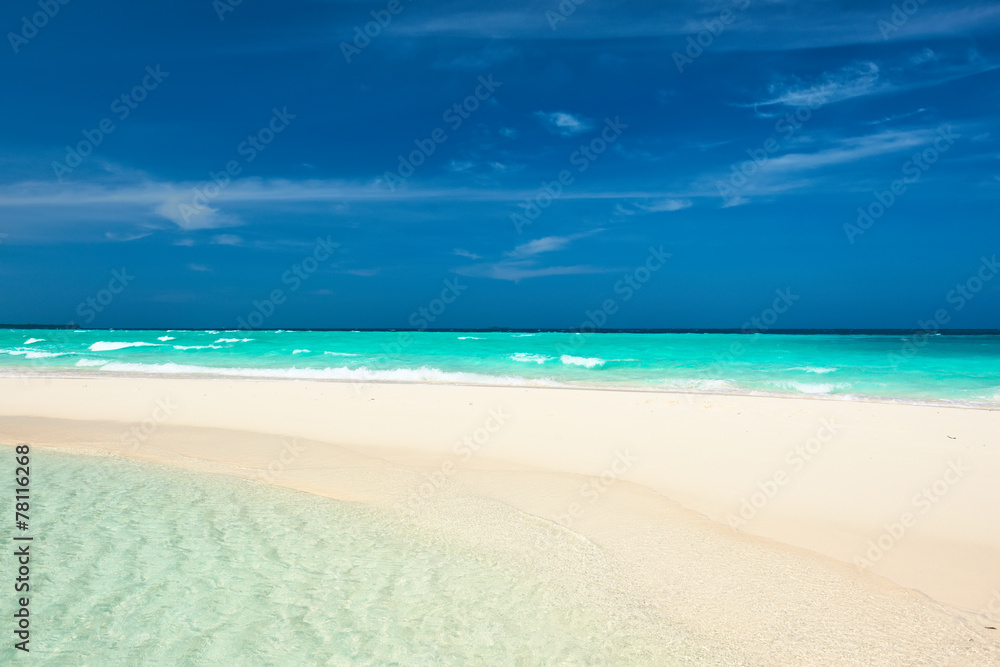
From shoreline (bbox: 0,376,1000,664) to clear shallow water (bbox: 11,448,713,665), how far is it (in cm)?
61

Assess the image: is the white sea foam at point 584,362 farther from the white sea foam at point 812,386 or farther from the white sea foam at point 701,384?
the white sea foam at point 812,386

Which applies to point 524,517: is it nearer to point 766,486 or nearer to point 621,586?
point 621,586

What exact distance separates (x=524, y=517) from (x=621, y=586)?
1622 millimetres

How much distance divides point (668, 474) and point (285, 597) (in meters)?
5.02

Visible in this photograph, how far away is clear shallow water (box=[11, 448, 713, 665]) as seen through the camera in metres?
3.12

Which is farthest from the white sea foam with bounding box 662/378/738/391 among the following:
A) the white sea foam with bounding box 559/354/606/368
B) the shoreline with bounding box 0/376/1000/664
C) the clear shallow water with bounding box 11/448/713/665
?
the clear shallow water with bounding box 11/448/713/665

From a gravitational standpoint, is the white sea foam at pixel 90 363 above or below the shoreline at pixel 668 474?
above

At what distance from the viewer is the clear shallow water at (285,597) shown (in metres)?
3.12

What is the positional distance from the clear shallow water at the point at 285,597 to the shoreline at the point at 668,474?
61 cm

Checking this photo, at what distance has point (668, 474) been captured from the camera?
722 centimetres

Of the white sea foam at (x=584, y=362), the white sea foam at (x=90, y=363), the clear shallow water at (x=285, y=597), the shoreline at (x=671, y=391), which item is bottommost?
the clear shallow water at (x=285, y=597)

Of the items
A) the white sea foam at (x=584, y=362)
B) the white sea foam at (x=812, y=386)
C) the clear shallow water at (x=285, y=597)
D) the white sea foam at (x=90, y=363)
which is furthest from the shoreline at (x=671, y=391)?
the clear shallow water at (x=285, y=597)

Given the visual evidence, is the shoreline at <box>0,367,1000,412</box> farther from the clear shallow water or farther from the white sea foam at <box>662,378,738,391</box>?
the clear shallow water

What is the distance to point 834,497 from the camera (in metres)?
6.35
